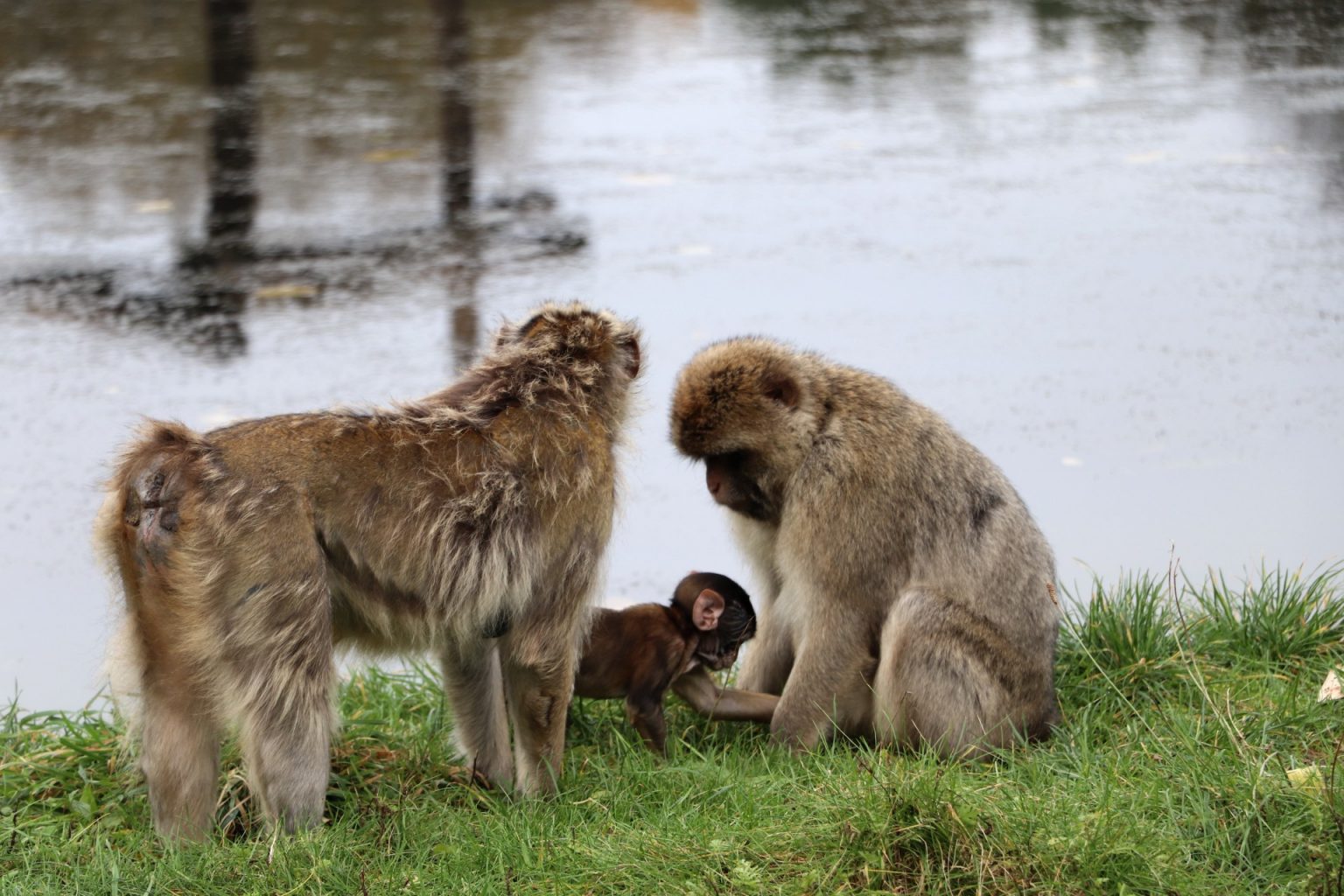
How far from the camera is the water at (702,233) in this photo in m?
5.94

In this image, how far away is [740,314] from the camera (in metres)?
7.12

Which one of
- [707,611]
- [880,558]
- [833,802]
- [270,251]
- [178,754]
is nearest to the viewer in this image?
[833,802]

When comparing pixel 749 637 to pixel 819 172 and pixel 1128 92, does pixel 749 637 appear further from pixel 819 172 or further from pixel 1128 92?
pixel 1128 92

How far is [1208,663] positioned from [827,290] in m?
3.15

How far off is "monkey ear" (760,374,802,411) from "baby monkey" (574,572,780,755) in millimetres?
586

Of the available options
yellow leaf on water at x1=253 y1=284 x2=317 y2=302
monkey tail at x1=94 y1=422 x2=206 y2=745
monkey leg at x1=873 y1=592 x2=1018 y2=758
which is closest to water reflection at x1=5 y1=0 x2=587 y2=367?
yellow leaf on water at x1=253 y1=284 x2=317 y2=302

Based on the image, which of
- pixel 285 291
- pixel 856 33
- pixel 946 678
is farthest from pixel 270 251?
pixel 856 33

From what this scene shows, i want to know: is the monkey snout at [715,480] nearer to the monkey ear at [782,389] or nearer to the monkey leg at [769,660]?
the monkey ear at [782,389]

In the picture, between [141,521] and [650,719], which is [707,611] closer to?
[650,719]

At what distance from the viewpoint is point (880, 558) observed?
432cm

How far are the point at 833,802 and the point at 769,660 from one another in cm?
137

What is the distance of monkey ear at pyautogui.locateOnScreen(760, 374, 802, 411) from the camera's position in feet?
14.4

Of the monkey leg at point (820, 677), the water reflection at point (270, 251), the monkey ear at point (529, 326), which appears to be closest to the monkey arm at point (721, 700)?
the monkey leg at point (820, 677)

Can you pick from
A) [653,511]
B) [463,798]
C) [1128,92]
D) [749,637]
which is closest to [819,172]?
[1128,92]
